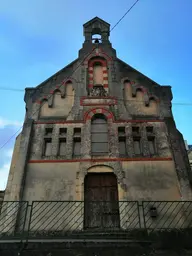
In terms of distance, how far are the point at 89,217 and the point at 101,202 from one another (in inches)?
32.0

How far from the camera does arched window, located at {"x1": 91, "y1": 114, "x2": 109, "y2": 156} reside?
12.9 m

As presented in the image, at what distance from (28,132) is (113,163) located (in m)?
4.65

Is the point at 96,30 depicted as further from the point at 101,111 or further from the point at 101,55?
the point at 101,111

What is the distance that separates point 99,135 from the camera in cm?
1346

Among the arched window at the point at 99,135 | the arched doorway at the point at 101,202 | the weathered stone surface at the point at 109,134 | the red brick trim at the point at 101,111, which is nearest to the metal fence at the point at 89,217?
the arched doorway at the point at 101,202

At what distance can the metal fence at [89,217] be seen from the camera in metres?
10.4

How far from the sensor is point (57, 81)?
15398 mm

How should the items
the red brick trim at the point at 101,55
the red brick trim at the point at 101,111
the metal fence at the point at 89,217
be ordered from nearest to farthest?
1. the metal fence at the point at 89,217
2. the red brick trim at the point at 101,111
3. the red brick trim at the point at 101,55

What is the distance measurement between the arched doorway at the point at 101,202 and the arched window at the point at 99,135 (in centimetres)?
131

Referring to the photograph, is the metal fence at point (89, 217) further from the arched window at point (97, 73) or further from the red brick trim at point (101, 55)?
the red brick trim at point (101, 55)

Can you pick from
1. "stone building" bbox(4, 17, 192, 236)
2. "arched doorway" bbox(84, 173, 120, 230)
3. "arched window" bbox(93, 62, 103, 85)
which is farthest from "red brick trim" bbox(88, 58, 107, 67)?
"arched doorway" bbox(84, 173, 120, 230)

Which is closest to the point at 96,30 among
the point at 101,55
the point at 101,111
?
the point at 101,55

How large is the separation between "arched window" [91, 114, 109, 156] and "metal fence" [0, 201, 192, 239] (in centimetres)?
276

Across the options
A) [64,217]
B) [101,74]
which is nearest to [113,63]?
[101,74]
